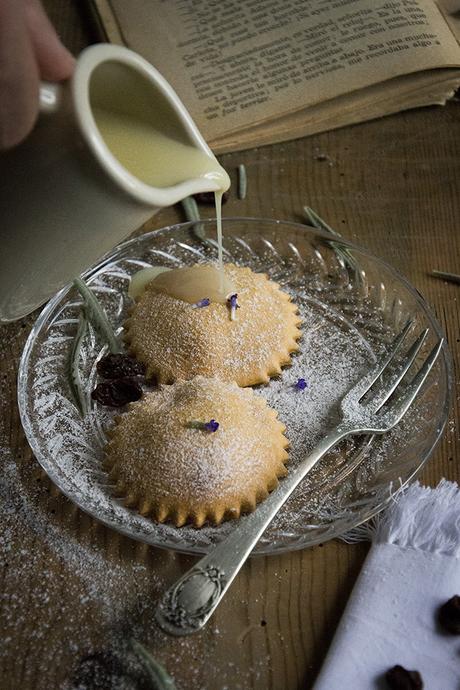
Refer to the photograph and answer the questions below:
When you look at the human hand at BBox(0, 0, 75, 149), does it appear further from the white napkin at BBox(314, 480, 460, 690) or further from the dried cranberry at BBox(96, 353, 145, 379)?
the white napkin at BBox(314, 480, 460, 690)

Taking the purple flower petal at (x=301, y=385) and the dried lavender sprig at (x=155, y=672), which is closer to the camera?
the dried lavender sprig at (x=155, y=672)

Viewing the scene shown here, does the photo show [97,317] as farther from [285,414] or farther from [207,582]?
[207,582]

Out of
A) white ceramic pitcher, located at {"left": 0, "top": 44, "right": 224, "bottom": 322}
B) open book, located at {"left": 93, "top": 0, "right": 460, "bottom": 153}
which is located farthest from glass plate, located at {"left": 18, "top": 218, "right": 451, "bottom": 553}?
open book, located at {"left": 93, "top": 0, "right": 460, "bottom": 153}

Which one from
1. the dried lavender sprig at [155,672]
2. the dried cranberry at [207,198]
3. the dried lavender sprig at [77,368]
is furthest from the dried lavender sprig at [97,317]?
the dried lavender sprig at [155,672]

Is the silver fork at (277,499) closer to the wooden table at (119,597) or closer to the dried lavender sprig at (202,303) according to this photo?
the wooden table at (119,597)

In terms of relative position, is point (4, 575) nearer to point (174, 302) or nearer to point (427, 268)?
point (174, 302)

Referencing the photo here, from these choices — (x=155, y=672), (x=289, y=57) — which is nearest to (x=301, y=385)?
(x=155, y=672)

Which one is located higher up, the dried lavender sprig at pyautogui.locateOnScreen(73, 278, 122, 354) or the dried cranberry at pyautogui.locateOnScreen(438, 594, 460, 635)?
the dried lavender sprig at pyautogui.locateOnScreen(73, 278, 122, 354)
